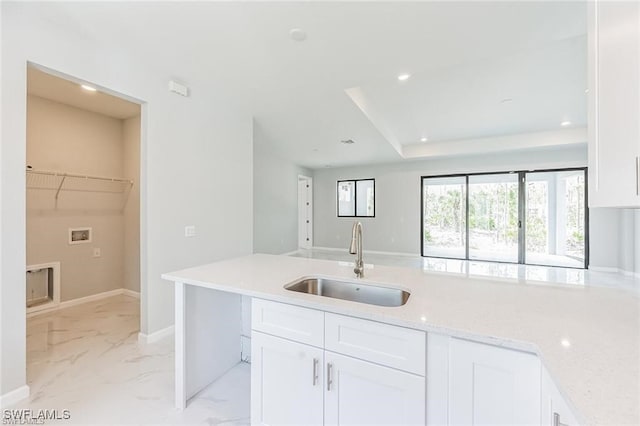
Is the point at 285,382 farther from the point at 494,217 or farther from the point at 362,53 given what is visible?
the point at 494,217

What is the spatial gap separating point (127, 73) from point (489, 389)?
333 cm

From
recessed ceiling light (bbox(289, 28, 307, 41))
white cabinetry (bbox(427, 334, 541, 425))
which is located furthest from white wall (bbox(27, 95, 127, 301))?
white cabinetry (bbox(427, 334, 541, 425))

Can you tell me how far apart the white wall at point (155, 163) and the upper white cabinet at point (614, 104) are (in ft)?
9.70

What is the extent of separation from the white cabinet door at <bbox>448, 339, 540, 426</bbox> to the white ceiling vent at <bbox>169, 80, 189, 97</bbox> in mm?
3195

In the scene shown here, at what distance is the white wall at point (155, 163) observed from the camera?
1.84m

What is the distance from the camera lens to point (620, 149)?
93 centimetres

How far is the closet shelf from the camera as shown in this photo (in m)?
3.32

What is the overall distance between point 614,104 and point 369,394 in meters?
1.38

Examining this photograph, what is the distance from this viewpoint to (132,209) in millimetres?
4121

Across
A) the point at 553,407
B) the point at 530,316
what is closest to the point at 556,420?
the point at 553,407

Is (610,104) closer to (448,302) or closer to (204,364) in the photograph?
(448,302)

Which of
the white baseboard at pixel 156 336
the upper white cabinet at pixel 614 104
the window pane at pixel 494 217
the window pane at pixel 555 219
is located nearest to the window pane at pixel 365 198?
the window pane at pixel 494 217

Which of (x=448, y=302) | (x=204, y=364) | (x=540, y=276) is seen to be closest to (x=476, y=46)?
(x=448, y=302)

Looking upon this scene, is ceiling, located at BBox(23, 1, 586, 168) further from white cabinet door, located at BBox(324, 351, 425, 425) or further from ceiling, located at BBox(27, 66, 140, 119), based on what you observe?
white cabinet door, located at BBox(324, 351, 425, 425)
